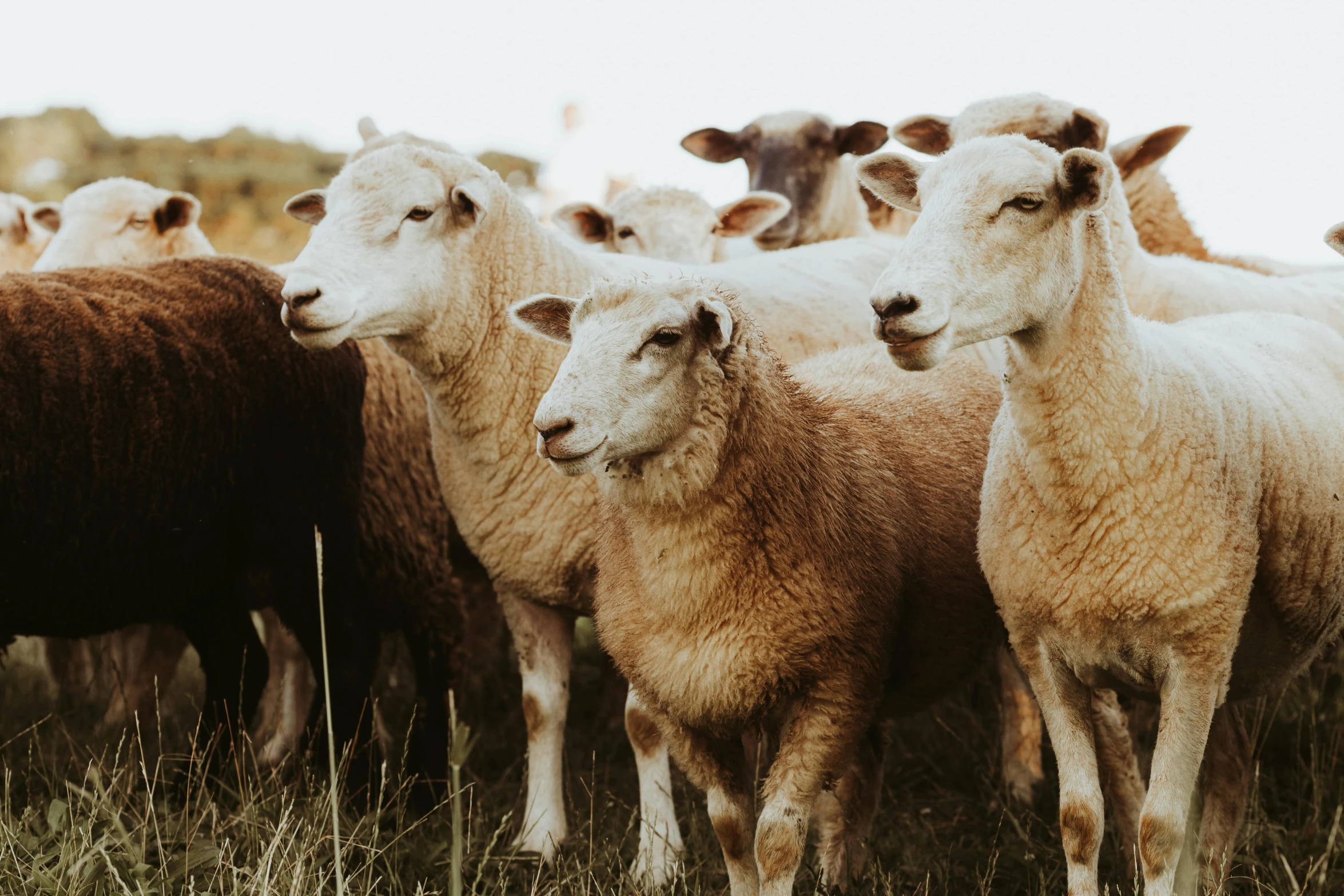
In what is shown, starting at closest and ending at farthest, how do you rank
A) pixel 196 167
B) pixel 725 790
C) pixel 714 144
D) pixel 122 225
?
pixel 725 790 → pixel 122 225 → pixel 714 144 → pixel 196 167

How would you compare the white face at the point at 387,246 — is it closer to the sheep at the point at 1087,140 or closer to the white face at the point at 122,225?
the sheep at the point at 1087,140

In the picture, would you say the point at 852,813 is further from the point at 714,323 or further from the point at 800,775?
the point at 714,323

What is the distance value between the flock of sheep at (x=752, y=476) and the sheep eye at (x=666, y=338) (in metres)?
0.02

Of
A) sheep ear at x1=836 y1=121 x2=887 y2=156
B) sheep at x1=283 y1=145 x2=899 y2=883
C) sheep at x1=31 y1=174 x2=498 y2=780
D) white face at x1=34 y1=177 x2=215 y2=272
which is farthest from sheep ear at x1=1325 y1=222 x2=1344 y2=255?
white face at x1=34 y1=177 x2=215 y2=272

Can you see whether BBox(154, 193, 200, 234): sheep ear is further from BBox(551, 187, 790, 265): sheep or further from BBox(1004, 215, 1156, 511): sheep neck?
BBox(1004, 215, 1156, 511): sheep neck

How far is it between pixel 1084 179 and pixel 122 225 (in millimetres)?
4365

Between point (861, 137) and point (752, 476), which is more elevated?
point (752, 476)

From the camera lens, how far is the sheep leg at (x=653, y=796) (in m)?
3.48

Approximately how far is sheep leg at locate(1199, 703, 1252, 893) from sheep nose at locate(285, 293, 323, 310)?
2573 millimetres

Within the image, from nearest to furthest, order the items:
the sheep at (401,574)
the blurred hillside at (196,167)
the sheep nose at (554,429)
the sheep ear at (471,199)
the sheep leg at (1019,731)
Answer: the sheep nose at (554,429), the sheep ear at (471,199), the sheep at (401,574), the sheep leg at (1019,731), the blurred hillside at (196,167)

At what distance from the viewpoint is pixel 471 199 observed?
3.75 metres

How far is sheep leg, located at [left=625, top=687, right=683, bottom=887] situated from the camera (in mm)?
3479

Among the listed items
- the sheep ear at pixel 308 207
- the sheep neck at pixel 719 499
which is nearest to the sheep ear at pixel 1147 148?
the sheep neck at pixel 719 499

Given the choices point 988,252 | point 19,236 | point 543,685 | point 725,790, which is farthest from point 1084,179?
point 19,236
